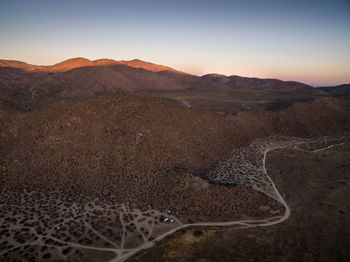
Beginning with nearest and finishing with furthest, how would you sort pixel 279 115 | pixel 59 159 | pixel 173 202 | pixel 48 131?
pixel 173 202 → pixel 59 159 → pixel 48 131 → pixel 279 115

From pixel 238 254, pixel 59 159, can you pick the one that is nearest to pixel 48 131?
pixel 59 159

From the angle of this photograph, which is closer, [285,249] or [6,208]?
[285,249]

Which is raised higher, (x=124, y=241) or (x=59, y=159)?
(x=59, y=159)

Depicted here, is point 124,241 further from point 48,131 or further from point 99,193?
point 48,131

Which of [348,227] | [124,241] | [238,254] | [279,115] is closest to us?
[238,254]

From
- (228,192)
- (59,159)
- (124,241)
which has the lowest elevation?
(124,241)

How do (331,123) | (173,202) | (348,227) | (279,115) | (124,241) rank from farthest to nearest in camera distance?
(279,115)
(331,123)
(173,202)
(348,227)
(124,241)

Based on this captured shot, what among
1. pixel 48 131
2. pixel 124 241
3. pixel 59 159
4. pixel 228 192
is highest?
pixel 48 131

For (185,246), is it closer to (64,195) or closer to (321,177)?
(64,195)

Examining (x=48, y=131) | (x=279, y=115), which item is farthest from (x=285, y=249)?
(x=279, y=115)
